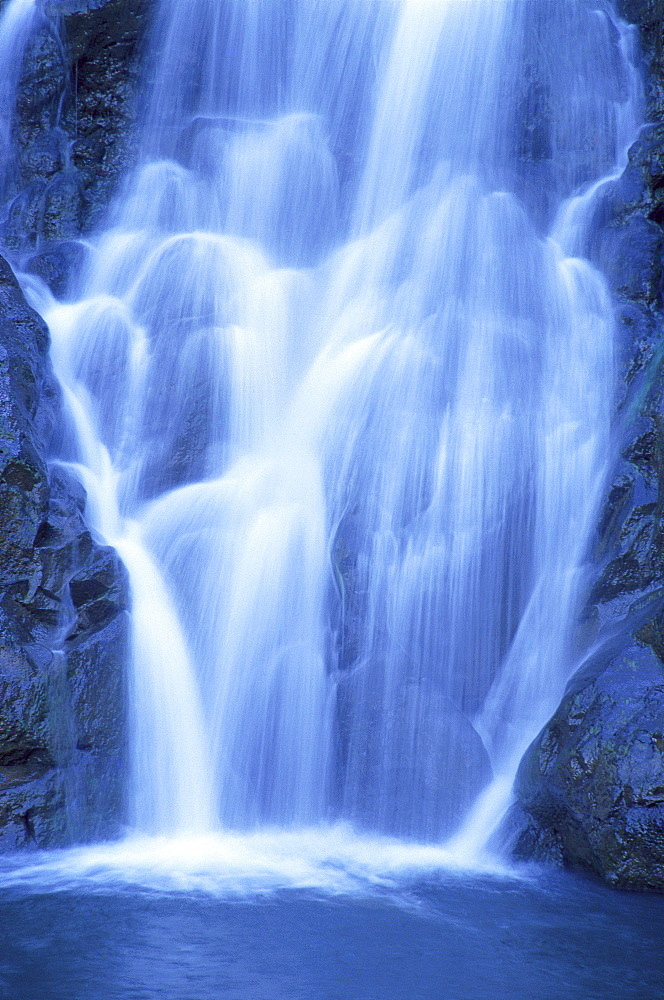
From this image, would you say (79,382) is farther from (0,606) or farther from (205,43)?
(205,43)

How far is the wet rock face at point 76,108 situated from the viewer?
12.2 meters

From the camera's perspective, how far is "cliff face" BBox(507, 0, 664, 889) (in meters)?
6.23

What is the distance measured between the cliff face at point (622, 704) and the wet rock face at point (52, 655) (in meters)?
3.11

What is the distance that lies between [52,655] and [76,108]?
8838mm

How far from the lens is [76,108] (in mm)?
12914

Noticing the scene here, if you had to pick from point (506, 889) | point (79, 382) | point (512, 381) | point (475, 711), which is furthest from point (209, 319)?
point (506, 889)

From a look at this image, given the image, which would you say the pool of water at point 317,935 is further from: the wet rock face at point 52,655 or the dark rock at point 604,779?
the wet rock face at point 52,655

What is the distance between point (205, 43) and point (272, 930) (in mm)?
12019

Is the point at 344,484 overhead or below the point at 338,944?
overhead

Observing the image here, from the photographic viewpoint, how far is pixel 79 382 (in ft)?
31.7

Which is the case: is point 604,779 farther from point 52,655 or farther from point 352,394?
point 352,394

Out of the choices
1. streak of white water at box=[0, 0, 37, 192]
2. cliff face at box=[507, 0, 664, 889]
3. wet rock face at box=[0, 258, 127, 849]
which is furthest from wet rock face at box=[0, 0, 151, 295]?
cliff face at box=[507, 0, 664, 889]

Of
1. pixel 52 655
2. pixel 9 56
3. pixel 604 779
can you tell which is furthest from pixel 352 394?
pixel 9 56

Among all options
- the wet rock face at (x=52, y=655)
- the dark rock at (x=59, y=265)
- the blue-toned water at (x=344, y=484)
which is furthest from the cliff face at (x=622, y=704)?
the dark rock at (x=59, y=265)
